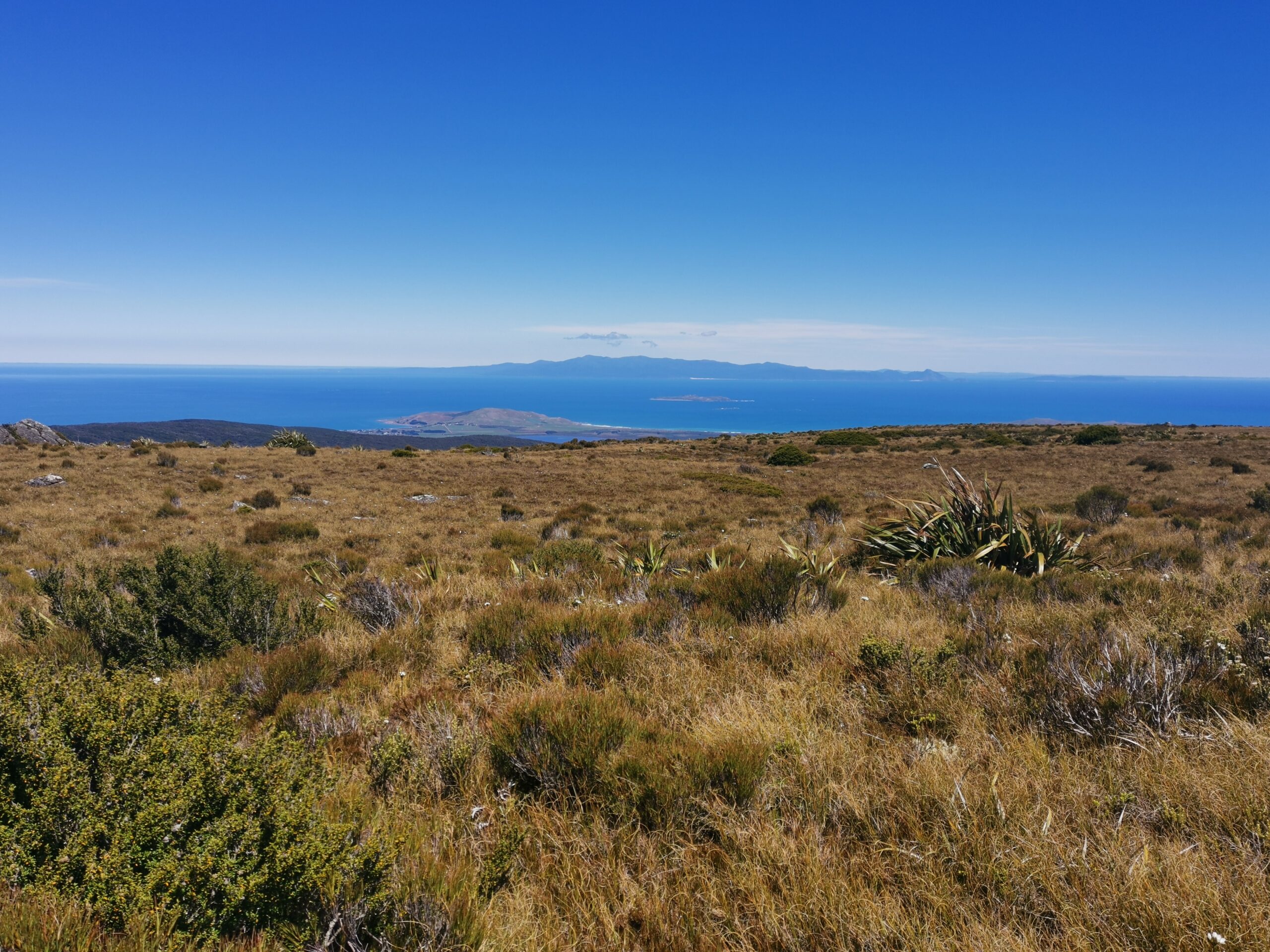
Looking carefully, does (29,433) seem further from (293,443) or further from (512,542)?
(512,542)

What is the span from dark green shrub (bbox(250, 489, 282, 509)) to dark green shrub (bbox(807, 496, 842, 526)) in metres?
15.9

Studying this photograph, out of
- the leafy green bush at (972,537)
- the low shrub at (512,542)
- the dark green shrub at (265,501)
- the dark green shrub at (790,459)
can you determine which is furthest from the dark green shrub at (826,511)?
the dark green shrub at (790,459)

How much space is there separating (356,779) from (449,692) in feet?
3.76

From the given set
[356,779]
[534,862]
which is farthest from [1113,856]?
[356,779]

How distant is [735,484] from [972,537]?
15688 millimetres

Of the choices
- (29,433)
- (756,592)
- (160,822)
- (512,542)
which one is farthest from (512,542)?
(29,433)

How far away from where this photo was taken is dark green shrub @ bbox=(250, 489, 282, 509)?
17723 mm

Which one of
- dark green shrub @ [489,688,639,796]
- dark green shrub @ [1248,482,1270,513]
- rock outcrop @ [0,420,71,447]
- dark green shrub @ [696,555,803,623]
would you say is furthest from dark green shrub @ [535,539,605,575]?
rock outcrop @ [0,420,71,447]

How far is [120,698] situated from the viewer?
2324 millimetres

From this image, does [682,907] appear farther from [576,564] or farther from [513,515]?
[513,515]

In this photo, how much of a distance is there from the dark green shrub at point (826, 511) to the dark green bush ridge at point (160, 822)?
1462 cm

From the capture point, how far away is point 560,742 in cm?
305

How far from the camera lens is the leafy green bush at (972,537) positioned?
820 cm

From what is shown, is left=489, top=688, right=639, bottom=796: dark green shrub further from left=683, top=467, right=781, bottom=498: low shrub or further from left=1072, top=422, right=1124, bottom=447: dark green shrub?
left=1072, top=422, right=1124, bottom=447: dark green shrub
